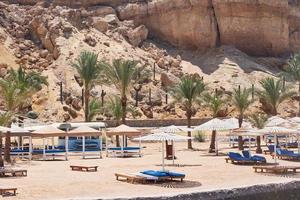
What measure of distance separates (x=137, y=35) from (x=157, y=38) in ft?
14.1

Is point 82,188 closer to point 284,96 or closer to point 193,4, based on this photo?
point 284,96

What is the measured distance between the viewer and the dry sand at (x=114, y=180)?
17.7m

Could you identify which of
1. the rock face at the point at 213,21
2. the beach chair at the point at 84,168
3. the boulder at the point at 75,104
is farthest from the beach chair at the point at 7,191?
the rock face at the point at 213,21

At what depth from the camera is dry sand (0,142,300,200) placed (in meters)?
17.7

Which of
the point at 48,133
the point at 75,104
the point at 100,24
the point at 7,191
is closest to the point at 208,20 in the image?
the point at 100,24

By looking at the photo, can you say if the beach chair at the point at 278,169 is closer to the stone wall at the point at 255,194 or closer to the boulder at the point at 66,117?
the stone wall at the point at 255,194

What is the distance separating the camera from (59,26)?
62.0 meters

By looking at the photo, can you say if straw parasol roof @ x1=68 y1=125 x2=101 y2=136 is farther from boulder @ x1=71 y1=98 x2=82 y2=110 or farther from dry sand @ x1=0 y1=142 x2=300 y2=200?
boulder @ x1=71 y1=98 x2=82 y2=110

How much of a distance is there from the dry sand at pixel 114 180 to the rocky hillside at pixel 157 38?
28093mm

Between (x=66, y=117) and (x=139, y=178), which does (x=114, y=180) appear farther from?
(x=66, y=117)

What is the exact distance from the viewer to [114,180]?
2128 cm

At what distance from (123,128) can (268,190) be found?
52.0 ft

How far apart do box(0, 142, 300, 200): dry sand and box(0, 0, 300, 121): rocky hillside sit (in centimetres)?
2809

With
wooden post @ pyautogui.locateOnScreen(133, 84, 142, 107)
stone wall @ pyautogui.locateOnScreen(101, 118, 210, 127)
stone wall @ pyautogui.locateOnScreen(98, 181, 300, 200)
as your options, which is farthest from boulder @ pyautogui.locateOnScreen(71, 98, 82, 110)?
stone wall @ pyautogui.locateOnScreen(98, 181, 300, 200)
